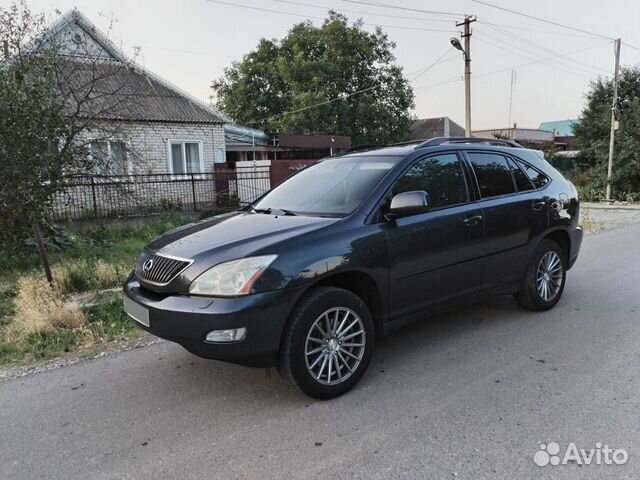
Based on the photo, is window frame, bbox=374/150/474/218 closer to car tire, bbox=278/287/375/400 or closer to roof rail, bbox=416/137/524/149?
roof rail, bbox=416/137/524/149

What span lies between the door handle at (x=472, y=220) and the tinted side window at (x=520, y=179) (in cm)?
86

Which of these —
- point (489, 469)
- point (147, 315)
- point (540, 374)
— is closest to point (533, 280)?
point (540, 374)

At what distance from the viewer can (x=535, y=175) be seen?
5137 millimetres

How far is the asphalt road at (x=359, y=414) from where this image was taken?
2.67 metres

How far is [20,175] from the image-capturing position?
225 inches

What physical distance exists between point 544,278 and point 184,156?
1605 cm

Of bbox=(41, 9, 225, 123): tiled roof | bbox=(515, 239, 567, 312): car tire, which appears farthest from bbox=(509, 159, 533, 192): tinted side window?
bbox=(41, 9, 225, 123): tiled roof

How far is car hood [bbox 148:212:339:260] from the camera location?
3244 mm

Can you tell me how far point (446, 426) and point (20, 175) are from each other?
5.37 metres

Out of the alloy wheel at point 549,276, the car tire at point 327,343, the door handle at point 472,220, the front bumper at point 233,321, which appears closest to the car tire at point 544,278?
the alloy wheel at point 549,276

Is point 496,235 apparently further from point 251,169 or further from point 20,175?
point 251,169

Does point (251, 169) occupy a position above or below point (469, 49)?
below

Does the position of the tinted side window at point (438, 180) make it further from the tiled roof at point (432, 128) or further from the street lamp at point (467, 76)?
the tiled roof at point (432, 128)

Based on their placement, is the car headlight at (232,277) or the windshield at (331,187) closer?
the car headlight at (232,277)
